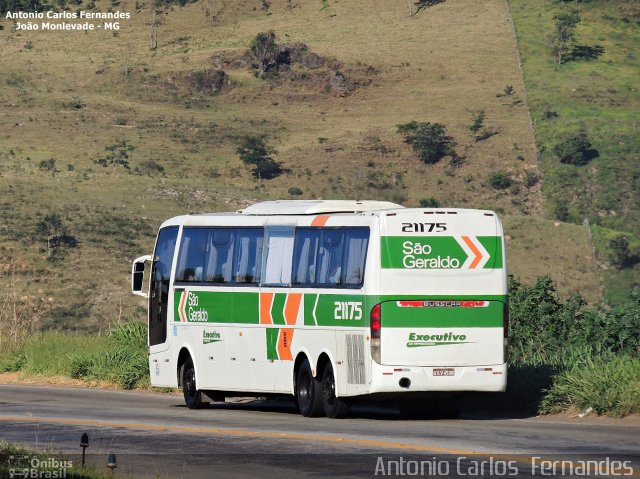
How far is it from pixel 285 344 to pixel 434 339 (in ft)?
9.04

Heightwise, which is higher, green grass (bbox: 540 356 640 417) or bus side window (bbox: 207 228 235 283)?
bus side window (bbox: 207 228 235 283)

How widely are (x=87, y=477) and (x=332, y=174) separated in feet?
355

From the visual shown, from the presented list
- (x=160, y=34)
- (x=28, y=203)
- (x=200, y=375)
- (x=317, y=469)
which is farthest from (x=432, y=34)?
(x=317, y=469)

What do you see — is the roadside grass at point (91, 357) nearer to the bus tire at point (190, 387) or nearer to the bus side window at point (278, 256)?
the bus tire at point (190, 387)

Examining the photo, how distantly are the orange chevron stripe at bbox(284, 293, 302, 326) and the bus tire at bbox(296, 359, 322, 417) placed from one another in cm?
66

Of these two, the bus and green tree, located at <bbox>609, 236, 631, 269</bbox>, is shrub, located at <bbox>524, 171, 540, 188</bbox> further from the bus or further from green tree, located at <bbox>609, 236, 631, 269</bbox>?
the bus

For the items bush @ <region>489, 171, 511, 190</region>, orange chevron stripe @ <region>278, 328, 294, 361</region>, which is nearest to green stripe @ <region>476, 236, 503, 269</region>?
orange chevron stripe @ <region>278, 328, 294, 361</region>

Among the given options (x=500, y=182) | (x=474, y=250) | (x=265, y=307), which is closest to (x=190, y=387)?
(x=265, y=307)

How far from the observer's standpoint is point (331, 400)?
21.4 meters

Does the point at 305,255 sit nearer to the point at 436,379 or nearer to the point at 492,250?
the point at 492,250

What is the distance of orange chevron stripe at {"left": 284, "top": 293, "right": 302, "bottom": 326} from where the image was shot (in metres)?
22.2

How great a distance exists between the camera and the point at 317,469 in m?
14.4

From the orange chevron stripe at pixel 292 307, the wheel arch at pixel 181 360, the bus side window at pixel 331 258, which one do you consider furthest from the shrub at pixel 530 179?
the bus side window at pixel 331 258

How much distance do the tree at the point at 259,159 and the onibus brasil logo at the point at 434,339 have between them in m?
100
